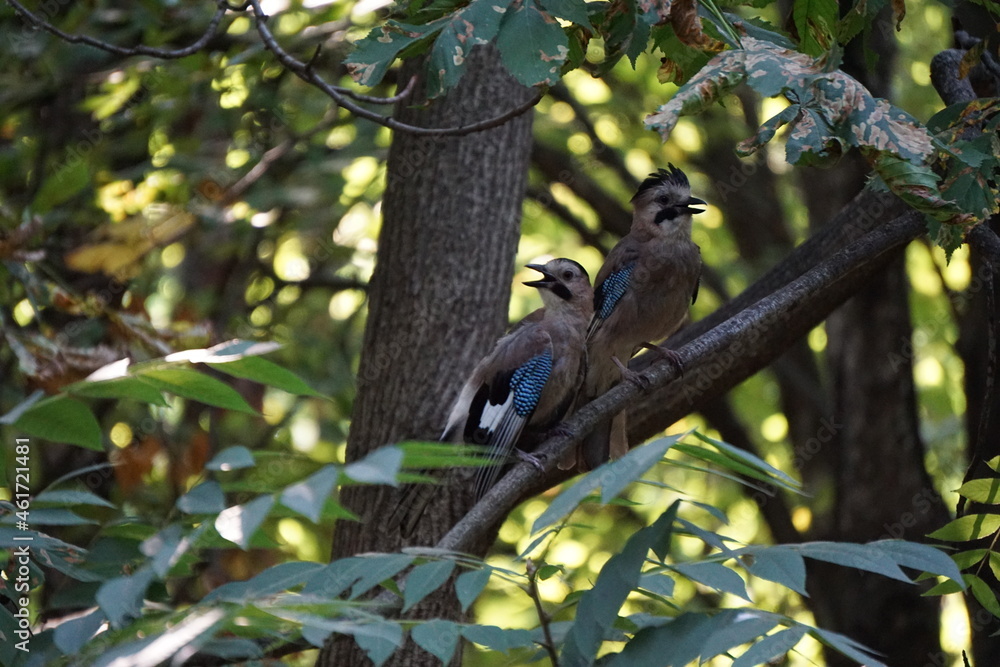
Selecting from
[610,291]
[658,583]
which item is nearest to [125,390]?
[658,583]

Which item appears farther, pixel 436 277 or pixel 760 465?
pixel 436 277

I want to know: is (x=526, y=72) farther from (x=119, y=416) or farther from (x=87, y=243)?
(x=119, y=416)

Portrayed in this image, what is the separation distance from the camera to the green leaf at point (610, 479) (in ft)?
4.68

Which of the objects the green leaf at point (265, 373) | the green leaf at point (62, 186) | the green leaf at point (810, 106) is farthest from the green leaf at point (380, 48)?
the green leaf at point (62, 186)

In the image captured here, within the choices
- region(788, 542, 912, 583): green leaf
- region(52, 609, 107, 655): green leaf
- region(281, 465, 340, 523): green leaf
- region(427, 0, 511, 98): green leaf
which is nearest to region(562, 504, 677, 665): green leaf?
region(788, 542, 912, 583): green leaf

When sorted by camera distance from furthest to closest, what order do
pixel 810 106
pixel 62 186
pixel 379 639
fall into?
1. pixel 62 186
2. pixel 810 106
3. pixel 379 639

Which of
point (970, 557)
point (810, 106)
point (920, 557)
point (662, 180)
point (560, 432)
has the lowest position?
point (920, 557)

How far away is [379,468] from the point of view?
1.32 meters

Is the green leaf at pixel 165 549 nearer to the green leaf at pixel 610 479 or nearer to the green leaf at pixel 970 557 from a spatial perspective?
the green leaf at pixel 610 479

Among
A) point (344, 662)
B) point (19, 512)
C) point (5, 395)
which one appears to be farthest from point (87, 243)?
point (19, 512)

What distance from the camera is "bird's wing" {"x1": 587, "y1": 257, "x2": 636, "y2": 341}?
469 cm

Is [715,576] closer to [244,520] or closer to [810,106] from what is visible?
[244,520]

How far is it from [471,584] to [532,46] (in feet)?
Result: 3.74

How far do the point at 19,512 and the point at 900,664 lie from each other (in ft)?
15.2
